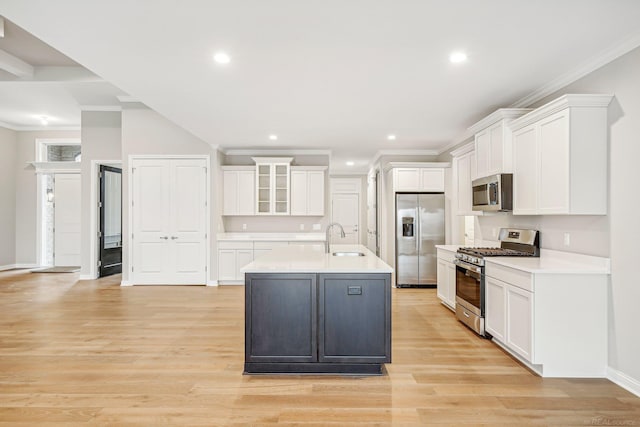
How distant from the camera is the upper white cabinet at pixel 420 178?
6.85m

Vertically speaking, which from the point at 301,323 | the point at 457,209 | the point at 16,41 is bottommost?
the point at 301,323

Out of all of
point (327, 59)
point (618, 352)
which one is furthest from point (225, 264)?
point (618, 352)

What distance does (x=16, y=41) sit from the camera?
4824 millimetres

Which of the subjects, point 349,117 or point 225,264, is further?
point 225,264

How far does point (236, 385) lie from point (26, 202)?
8.71 meters

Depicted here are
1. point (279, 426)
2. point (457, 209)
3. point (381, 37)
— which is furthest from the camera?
point (457, 209)

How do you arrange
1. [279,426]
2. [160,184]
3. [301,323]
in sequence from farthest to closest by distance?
1. [160,184]
2. [301,323]
3. [279,426]

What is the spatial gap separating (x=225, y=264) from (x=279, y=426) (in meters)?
4.81

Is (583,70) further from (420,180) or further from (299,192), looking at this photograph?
(299,192)

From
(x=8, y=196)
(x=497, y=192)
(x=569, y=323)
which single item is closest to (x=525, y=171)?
(x=497, y=192)

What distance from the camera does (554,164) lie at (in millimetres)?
3215

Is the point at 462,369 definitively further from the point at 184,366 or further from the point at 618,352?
the point at 184,366

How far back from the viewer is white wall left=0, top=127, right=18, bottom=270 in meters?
8.46

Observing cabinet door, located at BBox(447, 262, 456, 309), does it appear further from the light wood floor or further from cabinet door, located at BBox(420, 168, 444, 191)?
cabinet door, located at BBox(420, 168, 444, 191)
